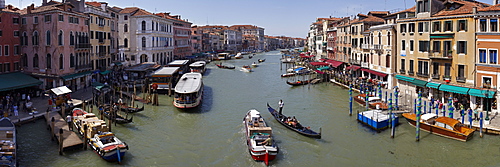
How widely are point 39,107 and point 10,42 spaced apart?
726cm

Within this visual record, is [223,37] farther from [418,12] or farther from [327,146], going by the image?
[327,146]

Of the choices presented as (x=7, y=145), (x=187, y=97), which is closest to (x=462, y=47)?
(x=187, y=97)

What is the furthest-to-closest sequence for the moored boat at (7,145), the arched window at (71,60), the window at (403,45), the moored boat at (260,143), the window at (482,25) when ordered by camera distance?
the arched window at (71,60) → the window at (403,45) → the window at (482,25) → the moored boat at (260,143) → the moored boat at (7,145)

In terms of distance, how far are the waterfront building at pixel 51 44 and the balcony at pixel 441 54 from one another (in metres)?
26.0

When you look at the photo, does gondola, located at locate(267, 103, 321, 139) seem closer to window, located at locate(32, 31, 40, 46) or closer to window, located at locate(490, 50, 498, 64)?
window, located at locate(490, 50, 498, 64)

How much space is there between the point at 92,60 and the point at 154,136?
17.2 meters

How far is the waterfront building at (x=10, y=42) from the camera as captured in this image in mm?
27047

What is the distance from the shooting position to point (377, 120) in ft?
68.3

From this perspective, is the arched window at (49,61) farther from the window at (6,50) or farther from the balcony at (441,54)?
the balcony at (441,54)

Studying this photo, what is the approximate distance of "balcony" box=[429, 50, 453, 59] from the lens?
24.4 metres

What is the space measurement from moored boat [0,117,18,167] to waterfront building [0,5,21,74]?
11.2m

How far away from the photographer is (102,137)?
1730 centimetres

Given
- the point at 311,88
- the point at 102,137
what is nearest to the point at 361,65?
the point at 311,88

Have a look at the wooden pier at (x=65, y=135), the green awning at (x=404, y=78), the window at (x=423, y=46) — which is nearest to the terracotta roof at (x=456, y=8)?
the window at (x=423, y=46)
